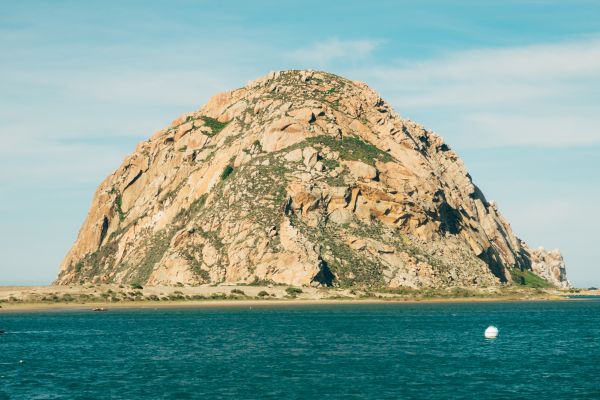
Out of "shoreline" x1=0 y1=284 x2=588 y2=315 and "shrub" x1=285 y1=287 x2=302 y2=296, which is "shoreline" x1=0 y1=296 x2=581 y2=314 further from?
"shrub" x1=285 y1=287 x2=302 y2=296

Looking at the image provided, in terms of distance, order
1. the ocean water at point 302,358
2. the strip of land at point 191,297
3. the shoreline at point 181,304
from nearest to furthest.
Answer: the ocean water at point 302,358, the shoreline at point 181,304, the strip of land at point 191,297

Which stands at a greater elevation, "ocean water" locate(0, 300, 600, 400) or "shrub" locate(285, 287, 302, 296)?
"shrub" locate(285, 287, 302, 296)

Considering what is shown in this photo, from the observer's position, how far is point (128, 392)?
61812 mm

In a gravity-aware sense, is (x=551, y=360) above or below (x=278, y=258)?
below

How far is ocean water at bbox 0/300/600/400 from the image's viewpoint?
62844 mm

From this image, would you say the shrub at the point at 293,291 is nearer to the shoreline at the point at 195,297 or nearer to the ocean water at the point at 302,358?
the shoreline at the point at 195,297

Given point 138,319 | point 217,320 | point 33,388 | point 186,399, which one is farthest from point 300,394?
point 138,319

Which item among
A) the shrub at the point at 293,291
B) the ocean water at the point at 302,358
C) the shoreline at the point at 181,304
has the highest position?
the shrub at the point at 293,291

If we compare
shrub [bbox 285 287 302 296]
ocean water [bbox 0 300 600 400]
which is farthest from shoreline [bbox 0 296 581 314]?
ocean water [bbox 0 300 600 400]

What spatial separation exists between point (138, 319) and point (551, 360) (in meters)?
87.4

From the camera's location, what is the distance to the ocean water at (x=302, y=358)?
62.8 m

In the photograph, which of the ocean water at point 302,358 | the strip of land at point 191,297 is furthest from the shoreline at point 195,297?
the ocean water at point 302,358

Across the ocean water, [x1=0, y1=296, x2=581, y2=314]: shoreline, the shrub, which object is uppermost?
the shrub

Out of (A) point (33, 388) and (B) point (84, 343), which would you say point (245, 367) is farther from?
(B) point (84, 343)
